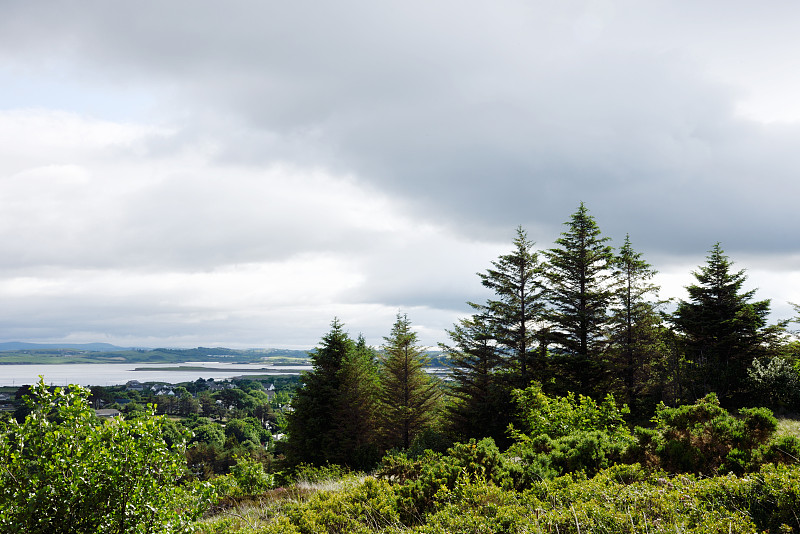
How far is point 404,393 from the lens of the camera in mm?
25125

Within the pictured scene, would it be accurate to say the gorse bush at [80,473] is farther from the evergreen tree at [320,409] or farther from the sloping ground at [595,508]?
the evergreen tree at [320,409]

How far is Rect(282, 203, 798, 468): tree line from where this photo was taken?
23.1 m

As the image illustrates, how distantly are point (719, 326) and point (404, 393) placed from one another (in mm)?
18970

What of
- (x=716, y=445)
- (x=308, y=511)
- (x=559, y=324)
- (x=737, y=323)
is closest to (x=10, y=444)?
(x=308, y=511)

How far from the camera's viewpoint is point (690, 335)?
26.1 metres

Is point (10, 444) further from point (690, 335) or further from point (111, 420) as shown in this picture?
point (690, 335)

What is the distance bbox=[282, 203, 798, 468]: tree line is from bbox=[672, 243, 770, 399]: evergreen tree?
61 mm

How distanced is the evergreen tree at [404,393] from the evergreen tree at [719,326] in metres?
15.5

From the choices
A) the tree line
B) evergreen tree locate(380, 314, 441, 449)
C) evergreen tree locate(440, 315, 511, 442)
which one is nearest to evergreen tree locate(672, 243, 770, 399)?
the tree line

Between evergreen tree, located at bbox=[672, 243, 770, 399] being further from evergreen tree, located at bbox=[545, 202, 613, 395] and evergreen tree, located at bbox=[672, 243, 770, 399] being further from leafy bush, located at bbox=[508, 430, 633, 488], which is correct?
leafy bush, located at bbox=[508, 430, 633, 488]

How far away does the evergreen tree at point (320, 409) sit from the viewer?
2423 cm

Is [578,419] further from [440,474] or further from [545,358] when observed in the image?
[545,358]

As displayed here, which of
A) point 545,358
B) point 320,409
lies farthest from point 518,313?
point 320,409

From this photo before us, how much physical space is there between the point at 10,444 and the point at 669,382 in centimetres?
2860
